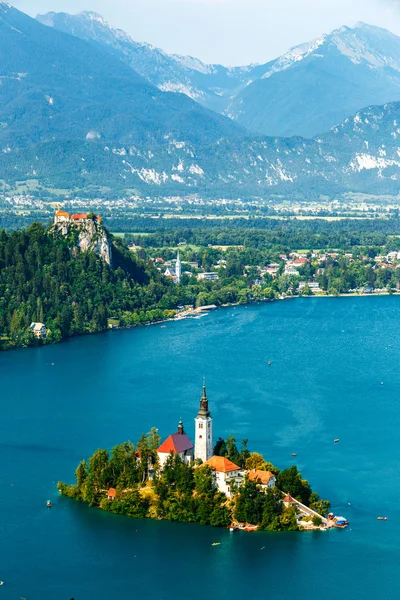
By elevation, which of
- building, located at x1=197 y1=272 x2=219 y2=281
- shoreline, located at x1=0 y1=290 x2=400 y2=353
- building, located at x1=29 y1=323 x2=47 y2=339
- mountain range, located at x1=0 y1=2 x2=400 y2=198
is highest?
mountain range, located at x1=0 y1=2 x2=400 y2=198

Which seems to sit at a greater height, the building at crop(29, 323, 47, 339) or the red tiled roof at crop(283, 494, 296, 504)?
the building at crop(29, 323, 47, 339)

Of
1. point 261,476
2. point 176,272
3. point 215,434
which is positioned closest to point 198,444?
point 261,476

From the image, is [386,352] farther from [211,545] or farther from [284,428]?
[211,545]

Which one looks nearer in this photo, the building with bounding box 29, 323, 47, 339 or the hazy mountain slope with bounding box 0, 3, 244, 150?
the building with bounding box 29, 323, 47, 339

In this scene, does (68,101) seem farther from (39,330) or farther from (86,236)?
(39,330)

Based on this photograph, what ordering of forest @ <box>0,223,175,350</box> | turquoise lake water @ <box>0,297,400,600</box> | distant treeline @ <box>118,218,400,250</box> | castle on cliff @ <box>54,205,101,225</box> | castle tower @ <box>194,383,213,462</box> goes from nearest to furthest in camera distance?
turquoise lake water @ <box>0,297,400,600</box> → castle tower @ <box>194,383,213,462</box> → forest @ <box>0,223,175,350</box> → castle on cliff @ <box>54,205,101,225</box> → distant treeline @ <box>118,218,400,250</box>

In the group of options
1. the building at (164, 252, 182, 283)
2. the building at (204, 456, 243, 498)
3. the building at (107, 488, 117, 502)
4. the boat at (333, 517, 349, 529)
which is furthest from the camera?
the building at (164, 252, 182, 283)

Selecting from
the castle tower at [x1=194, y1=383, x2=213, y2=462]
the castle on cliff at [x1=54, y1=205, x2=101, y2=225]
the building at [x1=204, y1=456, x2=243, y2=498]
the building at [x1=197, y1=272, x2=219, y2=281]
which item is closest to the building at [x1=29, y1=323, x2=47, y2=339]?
the castle on cliff at [x1=54, y1=205, x2=101, y2=225]

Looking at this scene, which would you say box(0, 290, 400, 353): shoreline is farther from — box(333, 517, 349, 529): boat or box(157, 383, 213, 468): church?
box(333, 517, 349, 529): boat
